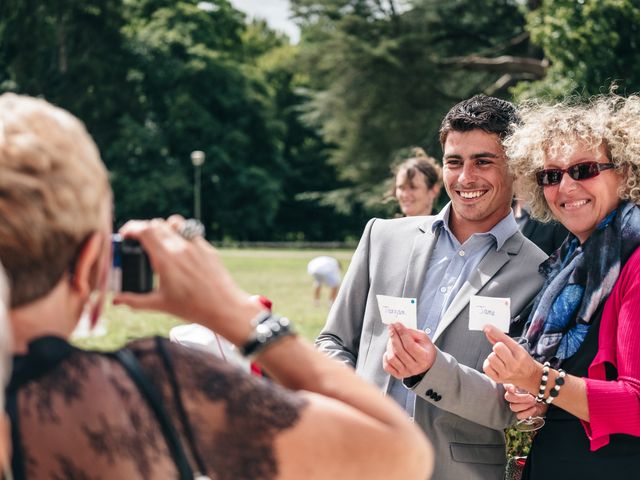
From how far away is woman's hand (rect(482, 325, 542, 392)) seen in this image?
2.30 metres

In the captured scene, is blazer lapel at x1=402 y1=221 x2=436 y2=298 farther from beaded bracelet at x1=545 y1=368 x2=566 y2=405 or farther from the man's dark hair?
beaded bracelet at x1=545 y1=368 x2=566 y2=405

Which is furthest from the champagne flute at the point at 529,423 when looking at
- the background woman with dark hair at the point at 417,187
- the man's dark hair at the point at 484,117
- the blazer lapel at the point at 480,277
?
the background woman with dark hair at the point at 417,187

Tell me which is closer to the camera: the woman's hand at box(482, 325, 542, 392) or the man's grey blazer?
the woman's hand at box(482, 325, 542, 392)

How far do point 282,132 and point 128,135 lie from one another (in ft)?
32.8

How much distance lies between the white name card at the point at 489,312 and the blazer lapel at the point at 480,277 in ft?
0.58

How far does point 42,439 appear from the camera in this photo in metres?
1.19

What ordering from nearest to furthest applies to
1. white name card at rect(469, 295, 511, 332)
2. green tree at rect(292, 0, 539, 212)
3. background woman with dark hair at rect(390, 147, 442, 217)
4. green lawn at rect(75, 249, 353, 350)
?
1. white name card at rect(469, 295, 511, 332)
2. background woman with dark hair at rect(390, 147, 442, 217)
3. green lawn at rect(75, 249, 353, 350)
4. green tree at rect(292, 0, 539, 212)

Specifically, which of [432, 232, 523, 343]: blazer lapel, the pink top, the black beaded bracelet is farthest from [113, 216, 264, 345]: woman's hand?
[432, 232, 523, 343]: blazer lapel

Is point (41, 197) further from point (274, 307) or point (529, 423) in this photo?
point (274, 307)

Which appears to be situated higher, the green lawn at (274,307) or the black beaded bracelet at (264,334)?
the black beaded bracelet at (264,334)

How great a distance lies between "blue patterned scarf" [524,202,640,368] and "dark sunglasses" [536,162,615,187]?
0.14 meters

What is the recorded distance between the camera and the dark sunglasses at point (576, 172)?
8.43 ft

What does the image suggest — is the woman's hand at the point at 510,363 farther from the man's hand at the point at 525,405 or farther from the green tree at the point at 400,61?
the green tree at the point at 400,61

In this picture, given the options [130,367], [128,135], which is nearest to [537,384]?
[130,367]
